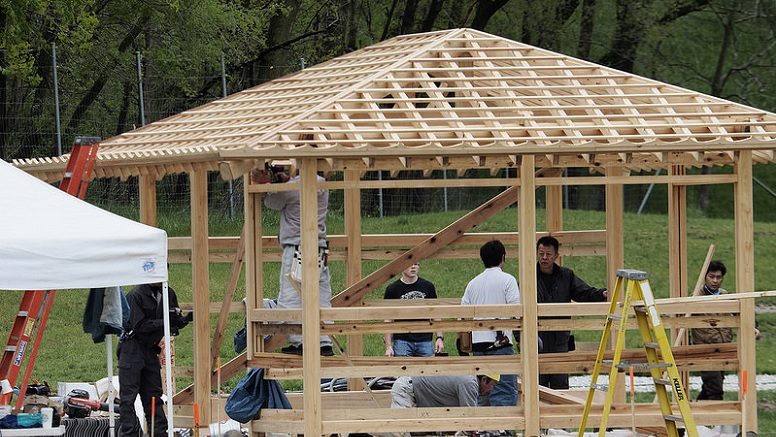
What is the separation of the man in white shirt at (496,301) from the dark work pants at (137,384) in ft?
9.51

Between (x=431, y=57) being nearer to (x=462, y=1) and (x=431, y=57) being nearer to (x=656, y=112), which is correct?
(x=656, y=112)

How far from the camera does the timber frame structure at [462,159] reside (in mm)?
11344

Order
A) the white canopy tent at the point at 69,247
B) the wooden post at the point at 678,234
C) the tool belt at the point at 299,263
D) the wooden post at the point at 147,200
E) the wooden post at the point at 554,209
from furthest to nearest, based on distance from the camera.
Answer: the wooden post at the point at 554,209
the wooden post at the point at 147,200
the wooden post at the point at 678,234
the tool belt at the point at 299,263
the white canopy tent at the point at 69,247

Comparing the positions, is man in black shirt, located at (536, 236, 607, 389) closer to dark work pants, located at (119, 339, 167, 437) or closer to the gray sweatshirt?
the gray sweatshirt

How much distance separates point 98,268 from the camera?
9805mm

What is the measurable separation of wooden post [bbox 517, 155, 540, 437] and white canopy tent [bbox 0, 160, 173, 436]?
3.01 meters

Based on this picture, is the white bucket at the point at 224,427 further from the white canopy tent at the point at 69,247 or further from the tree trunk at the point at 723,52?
the tree trunk at the point at 723,52

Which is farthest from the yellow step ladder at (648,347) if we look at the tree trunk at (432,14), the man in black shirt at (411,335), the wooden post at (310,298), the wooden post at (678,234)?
the tree trunk at (432,14)

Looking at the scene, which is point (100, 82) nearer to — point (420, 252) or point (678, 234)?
point (420, 252)

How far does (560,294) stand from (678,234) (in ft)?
4.11

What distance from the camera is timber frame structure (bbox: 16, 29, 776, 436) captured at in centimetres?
1134

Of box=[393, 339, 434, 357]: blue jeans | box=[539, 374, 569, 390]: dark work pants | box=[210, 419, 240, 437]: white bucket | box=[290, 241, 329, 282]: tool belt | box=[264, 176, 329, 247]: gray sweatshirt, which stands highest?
box=[264, 176, 329, 247]: gray sweatshirt

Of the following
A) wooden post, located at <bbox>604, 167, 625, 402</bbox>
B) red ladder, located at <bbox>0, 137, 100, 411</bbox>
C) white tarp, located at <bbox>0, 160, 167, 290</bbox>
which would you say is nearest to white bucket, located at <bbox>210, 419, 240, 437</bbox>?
red ladder, located at <bbox>0, 137, 100, 411</bbox>

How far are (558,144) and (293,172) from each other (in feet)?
9.37
